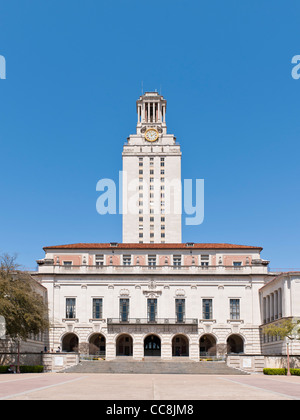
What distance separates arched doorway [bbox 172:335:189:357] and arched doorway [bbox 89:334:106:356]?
10.3 meters

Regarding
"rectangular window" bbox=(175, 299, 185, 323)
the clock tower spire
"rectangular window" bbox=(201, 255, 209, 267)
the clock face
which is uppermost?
the clock tower spire

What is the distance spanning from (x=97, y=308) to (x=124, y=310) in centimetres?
388

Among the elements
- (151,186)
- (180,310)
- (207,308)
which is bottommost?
(180,310)

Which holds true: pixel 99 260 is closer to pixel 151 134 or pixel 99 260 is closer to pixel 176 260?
pixel 176 260

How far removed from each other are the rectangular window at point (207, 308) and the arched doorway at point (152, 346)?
7.75 m

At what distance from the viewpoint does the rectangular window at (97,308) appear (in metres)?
76.0

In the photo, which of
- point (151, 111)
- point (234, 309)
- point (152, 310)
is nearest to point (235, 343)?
point (234, 309)

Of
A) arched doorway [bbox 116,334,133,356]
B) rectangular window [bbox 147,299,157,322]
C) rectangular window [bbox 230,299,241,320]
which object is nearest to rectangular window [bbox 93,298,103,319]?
arched doorway [bbox 116,334,133,356]

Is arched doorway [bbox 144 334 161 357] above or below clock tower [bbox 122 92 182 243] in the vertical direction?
below

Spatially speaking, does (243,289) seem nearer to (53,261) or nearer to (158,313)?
(158,313)

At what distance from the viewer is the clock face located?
147125 mm

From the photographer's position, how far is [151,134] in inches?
5802

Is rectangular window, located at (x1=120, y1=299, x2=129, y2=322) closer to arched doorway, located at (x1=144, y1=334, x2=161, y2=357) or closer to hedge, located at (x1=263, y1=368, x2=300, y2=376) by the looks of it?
arched doorway, located at (x1=144, y1=334, x2=161, y2=357)
